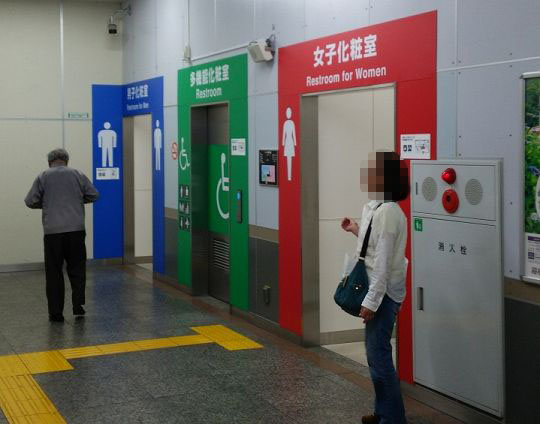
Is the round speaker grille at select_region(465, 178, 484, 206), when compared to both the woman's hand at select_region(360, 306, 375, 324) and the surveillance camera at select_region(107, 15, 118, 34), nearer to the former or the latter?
the woman's hand at select_region(360, 306, 375, 324)

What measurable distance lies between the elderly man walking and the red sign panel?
1968mm

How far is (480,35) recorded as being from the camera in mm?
4609

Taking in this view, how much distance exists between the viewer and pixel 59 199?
764cm

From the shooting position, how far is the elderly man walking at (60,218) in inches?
301

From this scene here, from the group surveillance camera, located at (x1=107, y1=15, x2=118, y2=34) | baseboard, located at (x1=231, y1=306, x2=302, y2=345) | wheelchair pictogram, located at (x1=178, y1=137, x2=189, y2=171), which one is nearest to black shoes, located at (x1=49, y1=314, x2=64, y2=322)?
baseboard, located at (x1=231, y1=306, x2=302, y2=345)

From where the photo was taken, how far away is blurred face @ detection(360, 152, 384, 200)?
176 inches

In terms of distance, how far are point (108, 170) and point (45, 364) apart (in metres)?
5.69

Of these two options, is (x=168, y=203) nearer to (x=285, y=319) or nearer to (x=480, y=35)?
(x=285, y=319)

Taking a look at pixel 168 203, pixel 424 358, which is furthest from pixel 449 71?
pixel 168 203

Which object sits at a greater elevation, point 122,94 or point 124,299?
point 122,94

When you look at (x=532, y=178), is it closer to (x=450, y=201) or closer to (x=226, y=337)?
(x=450, y=201)

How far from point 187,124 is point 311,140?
2876mm

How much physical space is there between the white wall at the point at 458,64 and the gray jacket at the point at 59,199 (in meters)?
1.61

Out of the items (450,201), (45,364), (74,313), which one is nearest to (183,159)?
(74,313)
